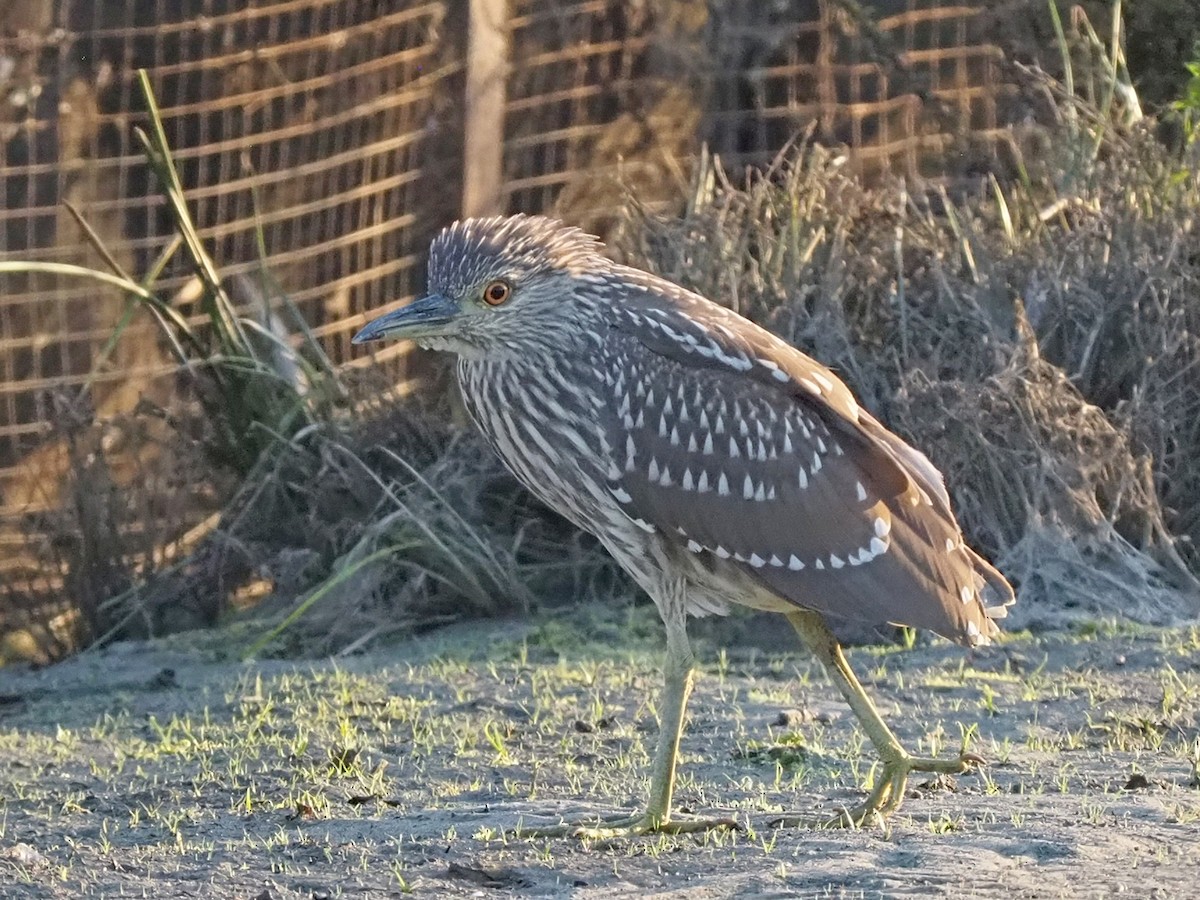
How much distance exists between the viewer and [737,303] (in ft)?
28.2

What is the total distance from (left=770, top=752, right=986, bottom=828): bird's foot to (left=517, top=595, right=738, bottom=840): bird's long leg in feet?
0.72

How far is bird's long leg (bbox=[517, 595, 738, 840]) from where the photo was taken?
5.11 m

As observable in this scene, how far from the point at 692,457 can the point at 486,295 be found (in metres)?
0.76

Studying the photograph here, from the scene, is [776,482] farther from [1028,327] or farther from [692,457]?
[1028,327]

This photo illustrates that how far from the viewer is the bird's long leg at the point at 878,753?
5.17 meters

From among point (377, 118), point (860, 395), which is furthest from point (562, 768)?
point (377, 118)

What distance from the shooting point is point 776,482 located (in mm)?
5703

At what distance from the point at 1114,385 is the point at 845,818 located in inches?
156

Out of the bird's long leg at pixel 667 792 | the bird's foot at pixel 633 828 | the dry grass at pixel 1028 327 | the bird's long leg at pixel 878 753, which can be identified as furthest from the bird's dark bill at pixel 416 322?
the dry grass at pixel 1028 327

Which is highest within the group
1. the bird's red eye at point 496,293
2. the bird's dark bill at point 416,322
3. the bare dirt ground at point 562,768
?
the bird's red eye at point 496,293

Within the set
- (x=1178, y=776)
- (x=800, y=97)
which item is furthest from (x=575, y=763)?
(x=800, y=97)

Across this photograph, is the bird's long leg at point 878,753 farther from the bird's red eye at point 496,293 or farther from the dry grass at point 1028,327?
the dry grass at point 1028,327

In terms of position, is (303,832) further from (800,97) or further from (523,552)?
(800,97)

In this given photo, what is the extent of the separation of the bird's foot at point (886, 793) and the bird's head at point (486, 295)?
5.06 ft
